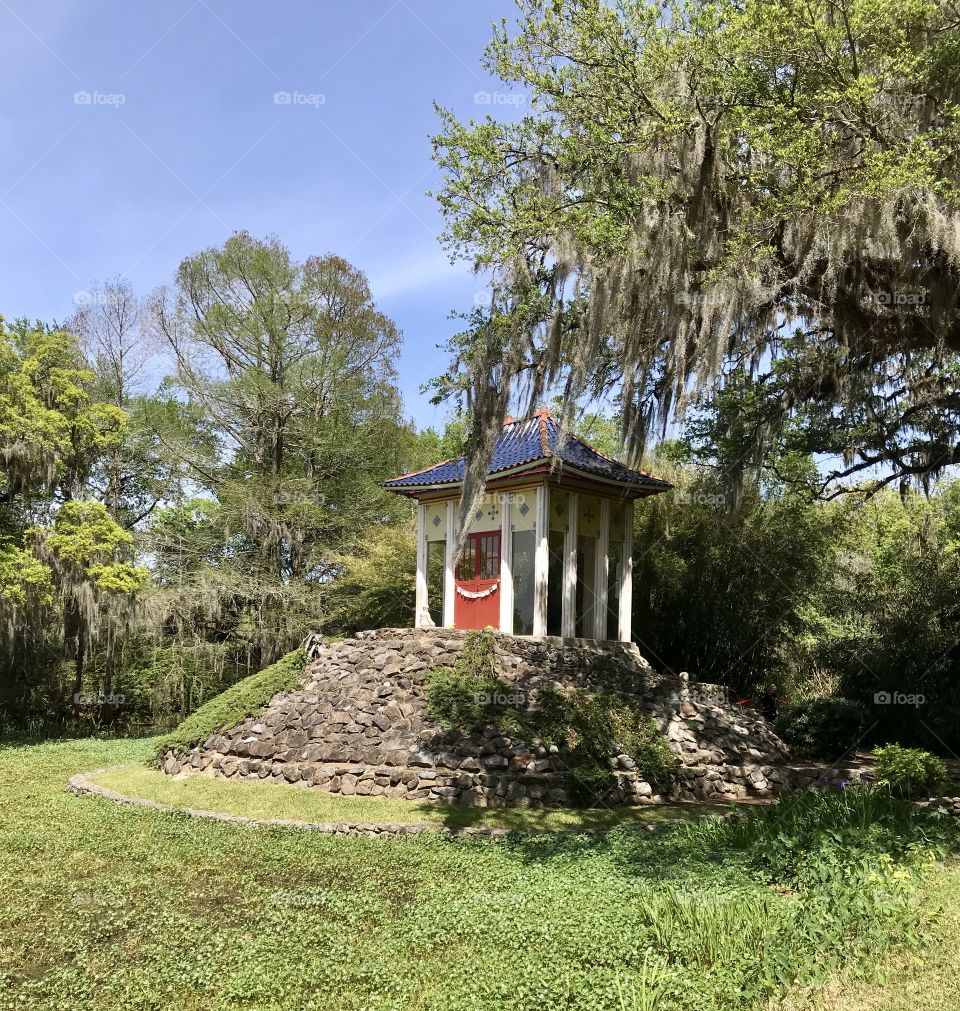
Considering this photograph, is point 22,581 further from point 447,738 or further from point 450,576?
point 447,738

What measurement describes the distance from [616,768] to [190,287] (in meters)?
17.6

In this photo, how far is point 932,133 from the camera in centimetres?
712

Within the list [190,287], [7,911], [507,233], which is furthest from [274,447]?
[7,911]

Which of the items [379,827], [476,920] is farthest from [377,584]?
[476,920]

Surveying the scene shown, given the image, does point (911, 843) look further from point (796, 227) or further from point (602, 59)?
point (602, 59)

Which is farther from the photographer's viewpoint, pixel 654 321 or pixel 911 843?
pixel 654 321

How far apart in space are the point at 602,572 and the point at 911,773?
6244mm

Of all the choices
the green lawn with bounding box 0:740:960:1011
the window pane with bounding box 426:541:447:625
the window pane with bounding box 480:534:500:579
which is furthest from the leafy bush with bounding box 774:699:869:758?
the window pane with bounding box 426:541:447:625

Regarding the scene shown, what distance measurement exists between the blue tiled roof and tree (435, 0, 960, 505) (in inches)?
132

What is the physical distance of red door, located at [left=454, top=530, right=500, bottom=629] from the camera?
515 inches

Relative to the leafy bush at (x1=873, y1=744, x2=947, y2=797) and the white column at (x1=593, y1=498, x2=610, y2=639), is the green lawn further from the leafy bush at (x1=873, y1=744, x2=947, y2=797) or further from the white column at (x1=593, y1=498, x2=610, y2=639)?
the white column at (x1=593, y1=498, x2=610, y2=639)

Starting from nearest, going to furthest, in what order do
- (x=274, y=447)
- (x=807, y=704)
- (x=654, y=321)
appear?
(x=654, y=321) → (x=807, y=704) → (x=274, y=447)

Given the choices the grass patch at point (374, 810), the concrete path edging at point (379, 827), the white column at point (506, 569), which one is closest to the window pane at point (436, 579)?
the white column at point (506, 569)

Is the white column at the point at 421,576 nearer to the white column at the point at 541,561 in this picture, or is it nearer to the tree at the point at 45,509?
the white column at the point at 541,561
